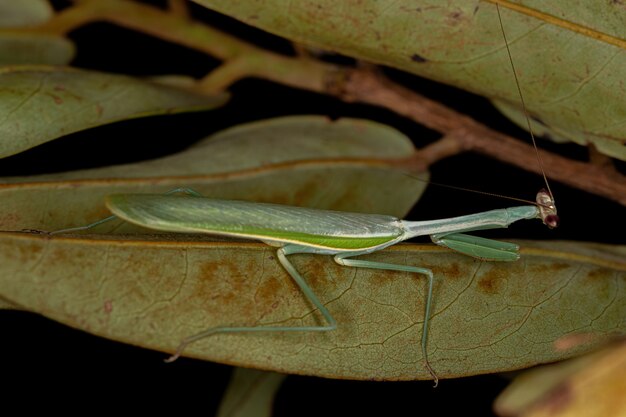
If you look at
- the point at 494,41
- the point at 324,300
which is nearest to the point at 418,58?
the point at 494,41

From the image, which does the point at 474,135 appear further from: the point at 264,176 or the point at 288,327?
the point at 288,327

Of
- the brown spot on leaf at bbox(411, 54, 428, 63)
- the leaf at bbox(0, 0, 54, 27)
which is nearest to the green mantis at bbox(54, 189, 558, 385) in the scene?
the brown spot on leaf at bbox(411, 54, 428, 63)

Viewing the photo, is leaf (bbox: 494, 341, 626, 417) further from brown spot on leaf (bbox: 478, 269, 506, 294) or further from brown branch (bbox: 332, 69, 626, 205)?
brown branch (bbox: 332, 69, 626, 205)

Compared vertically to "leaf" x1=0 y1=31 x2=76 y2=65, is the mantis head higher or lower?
higher

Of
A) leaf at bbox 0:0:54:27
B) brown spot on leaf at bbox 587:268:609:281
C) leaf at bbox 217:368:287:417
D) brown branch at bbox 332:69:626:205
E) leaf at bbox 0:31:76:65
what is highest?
brown branch at bbox 332:69:626:205

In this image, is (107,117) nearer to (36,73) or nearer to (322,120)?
(36,73)

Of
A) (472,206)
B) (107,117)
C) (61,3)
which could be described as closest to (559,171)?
(472,206)
